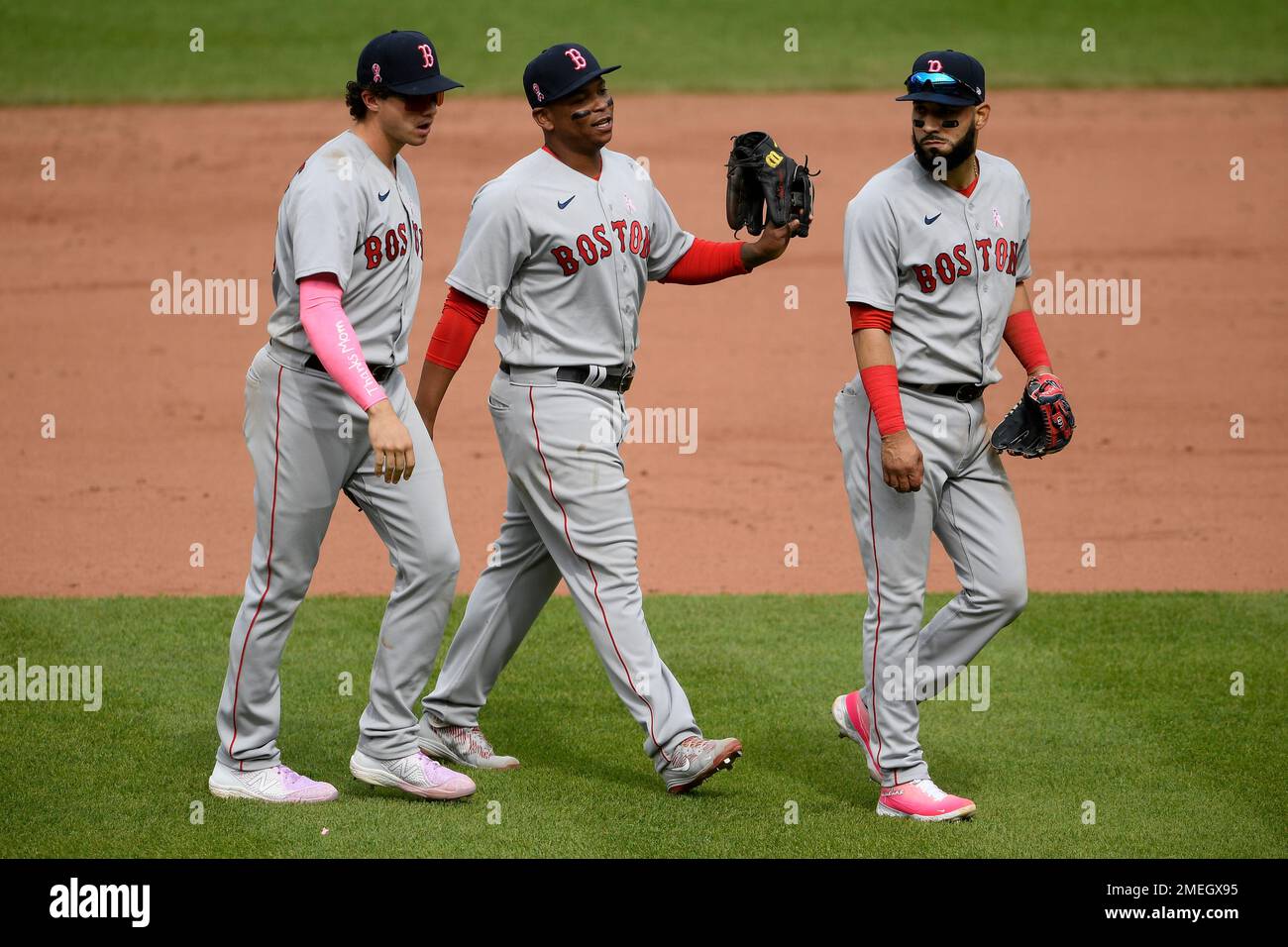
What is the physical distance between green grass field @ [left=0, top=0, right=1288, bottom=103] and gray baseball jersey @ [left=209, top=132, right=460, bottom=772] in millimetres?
13326

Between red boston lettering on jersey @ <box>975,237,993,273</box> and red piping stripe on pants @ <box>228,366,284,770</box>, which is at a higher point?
red boston lettering on jersey @ <box>975,237,993,273</box>

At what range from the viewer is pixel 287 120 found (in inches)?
664

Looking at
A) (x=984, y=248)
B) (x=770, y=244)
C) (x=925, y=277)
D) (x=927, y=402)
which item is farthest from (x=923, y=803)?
(x=770, y=244)

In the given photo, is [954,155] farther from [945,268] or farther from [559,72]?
[559,72]

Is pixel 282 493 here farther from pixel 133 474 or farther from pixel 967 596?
pixel 133 474

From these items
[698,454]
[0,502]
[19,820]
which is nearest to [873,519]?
[19,820]

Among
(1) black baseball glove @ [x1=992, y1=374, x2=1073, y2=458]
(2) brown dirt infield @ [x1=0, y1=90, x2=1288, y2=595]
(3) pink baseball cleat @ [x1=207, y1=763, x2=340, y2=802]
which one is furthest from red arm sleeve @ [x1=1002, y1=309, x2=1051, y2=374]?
(2) brown dirt infield @ [x1=0, y1=90, x2=1288, y2=595]

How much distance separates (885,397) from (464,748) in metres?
1.73

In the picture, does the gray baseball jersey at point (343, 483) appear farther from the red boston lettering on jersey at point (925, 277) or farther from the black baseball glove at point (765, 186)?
the red boston lettering on jersey at point (925, 277)

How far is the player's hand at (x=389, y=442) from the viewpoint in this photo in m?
4.56

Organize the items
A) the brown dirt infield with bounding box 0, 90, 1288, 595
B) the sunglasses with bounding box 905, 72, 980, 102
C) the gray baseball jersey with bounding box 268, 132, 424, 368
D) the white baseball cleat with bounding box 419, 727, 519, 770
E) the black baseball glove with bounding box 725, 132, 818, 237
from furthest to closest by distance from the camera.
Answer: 1. the brown dirt infield with bounding box 0, 90, 1288, 595
2. the white baseball cleat with bounding box 419, 727, 519, 770
3. the black baseball glove with bounding box 725, 132, 818, 237
4. the sunglasses with bounding box 905, 72, 980, 102
5. the gray baseball jersey with bounding box 268, 132, 424, 368

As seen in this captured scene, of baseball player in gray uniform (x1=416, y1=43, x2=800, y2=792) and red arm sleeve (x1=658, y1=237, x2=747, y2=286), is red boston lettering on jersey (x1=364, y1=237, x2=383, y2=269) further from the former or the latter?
red arm sleeve (x1=658, y1=237, x2=747, y2=286)

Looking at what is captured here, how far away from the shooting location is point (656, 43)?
19875 mm

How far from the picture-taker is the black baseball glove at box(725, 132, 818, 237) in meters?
5.20
